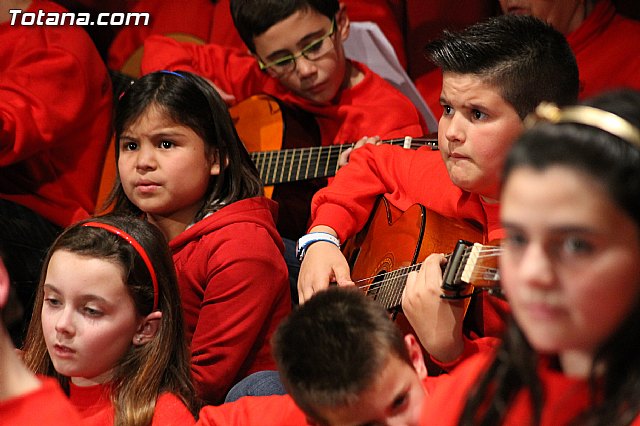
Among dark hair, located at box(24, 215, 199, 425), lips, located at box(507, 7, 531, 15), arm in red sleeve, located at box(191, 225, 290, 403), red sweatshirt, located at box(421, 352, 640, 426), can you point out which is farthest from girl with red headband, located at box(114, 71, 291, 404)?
red sweatshirt, located at box(421, 352, 640, 426)

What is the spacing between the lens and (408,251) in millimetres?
1776

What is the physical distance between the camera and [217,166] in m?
2.12

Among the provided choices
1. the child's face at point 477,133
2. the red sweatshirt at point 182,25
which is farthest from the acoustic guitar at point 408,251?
the red sweatshirt at point 182,25


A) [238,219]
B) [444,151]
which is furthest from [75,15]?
[444,151]

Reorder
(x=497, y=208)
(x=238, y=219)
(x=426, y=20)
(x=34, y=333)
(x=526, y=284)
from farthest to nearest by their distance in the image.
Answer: (x=426, y=20) → (x=238, y=219) → (x=34, y=333) → (x=497, y=208) → (x=526, y=284)

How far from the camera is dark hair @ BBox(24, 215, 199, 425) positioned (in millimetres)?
1646

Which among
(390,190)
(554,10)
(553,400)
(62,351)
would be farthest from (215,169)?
(553,400)

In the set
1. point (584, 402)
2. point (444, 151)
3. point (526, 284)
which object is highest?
point (526, 284)

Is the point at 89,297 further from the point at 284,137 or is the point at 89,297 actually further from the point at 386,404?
the point at 284,137

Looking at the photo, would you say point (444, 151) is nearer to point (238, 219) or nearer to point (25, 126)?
point (238, 219)

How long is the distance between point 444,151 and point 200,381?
651 mm

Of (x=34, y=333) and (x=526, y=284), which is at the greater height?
(x=526, y=284)

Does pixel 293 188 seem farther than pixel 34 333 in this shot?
Yes

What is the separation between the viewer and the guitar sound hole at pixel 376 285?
5.94ft
